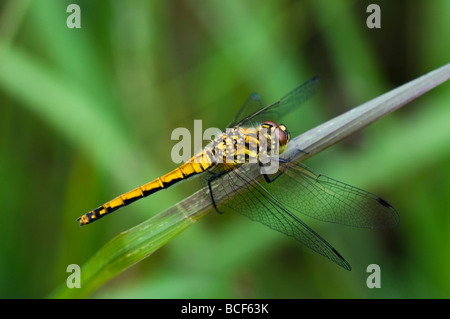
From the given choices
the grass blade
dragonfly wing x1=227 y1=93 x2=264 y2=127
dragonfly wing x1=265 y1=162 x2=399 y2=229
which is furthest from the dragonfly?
dragonfly wing x1=227 y1=93 x2=264 y2=127

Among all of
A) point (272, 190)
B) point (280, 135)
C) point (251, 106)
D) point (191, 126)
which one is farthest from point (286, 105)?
point (191, 126)

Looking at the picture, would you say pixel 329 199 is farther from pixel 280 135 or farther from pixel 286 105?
pixel 286 105

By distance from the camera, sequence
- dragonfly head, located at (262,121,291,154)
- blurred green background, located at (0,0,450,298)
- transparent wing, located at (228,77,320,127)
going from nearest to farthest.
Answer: dragonfly head, located at (262,121,291,154)
blurred green background, located at (0,0,450,298)
transparent wing, located at (228,77,320,127)

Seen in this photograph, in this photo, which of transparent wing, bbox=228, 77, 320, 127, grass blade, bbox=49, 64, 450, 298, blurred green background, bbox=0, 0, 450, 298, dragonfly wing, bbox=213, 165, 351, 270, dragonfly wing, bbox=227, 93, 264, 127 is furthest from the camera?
dragonfly wing, bbox=227, 93, 264, 127

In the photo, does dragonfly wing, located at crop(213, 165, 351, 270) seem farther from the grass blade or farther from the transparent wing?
the transparent wing
